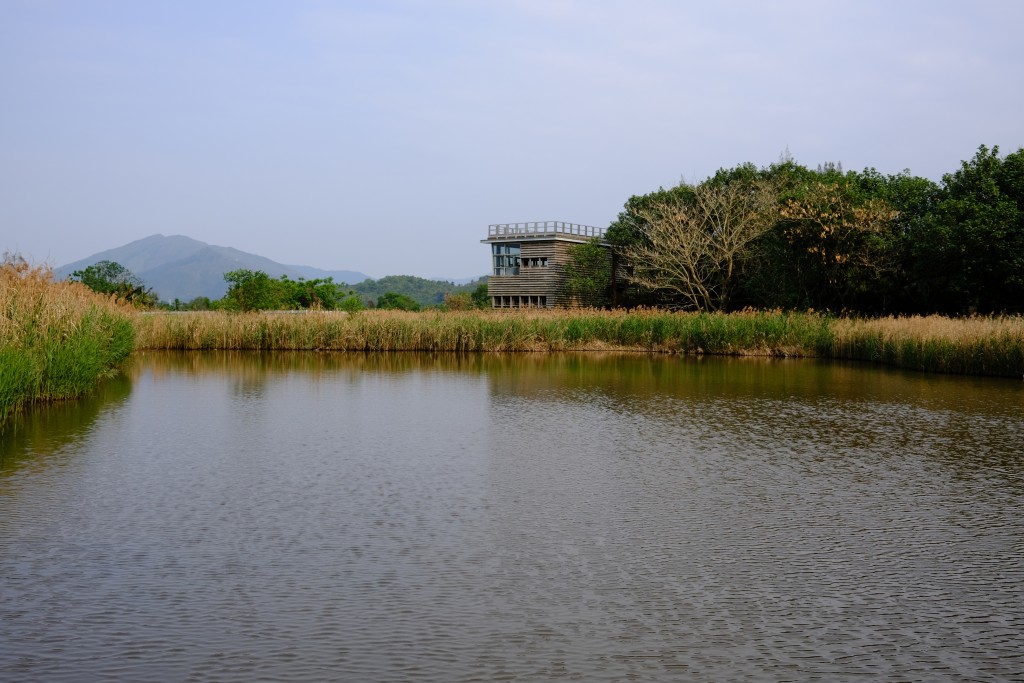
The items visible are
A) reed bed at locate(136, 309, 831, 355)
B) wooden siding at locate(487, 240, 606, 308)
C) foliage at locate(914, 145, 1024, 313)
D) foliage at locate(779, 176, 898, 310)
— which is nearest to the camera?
foliage at locate(914, 145, 1024, 313)

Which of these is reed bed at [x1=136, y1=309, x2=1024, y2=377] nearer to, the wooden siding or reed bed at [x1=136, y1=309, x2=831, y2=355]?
reed bed at [x1=136, y1=309, x2=831, y2=355]

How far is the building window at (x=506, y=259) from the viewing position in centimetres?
5856

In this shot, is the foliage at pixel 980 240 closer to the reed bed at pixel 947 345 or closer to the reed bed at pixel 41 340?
the reed bed at pixel 947 345

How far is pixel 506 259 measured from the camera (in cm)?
5912

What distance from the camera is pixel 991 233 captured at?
95.0 feet

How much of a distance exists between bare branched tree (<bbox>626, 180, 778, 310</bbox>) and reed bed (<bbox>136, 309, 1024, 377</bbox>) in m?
10.4

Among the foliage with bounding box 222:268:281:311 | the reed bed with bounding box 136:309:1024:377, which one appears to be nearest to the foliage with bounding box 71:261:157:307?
the reed bed with bounding box 136:309:1024:377

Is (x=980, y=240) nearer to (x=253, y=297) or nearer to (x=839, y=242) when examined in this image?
(x=839, y=242)

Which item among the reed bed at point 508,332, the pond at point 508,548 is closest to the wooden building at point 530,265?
the reed bed at point 508,332

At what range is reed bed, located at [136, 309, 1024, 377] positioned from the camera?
31.2m

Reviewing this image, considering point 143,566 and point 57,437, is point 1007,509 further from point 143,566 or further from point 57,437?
point 57,437

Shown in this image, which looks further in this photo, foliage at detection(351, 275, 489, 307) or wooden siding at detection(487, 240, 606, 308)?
foliage at detection(351, 275, 489, 307)

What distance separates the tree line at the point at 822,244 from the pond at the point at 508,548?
1821 centimetres

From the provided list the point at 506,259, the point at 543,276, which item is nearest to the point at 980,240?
the point at 543,276
